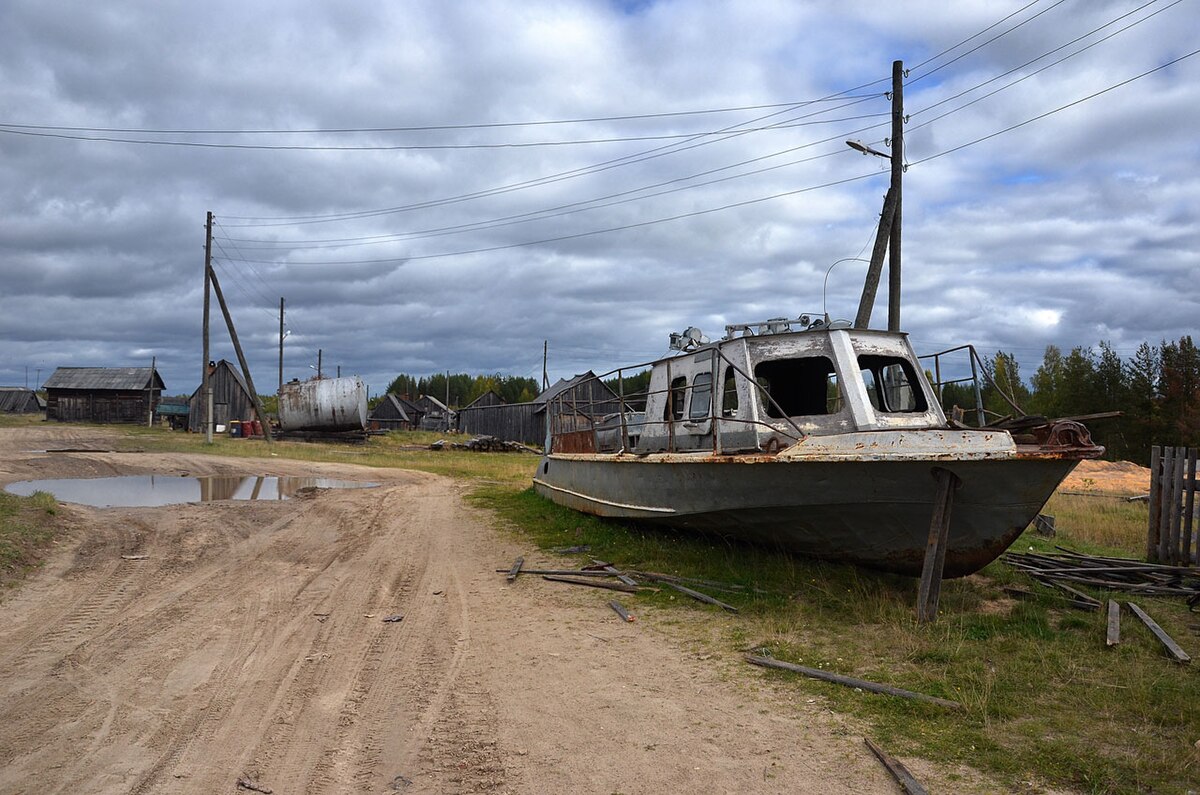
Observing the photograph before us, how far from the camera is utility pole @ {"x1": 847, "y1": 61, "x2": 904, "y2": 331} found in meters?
14.0

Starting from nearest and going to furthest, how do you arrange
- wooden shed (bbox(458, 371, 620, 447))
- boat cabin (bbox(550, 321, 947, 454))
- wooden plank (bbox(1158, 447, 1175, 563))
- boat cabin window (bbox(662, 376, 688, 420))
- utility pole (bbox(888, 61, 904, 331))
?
boat cabin (bbox(550, 321, 947, 454))
wooden plank (bbox(1158, 447, 1175, 563))
boat cabin window (bbox(662, 376, 688, 420))
utility pole (bbox(888, 61, 904, 331))
wooden shed (bbox(458, 371, 620, 447))

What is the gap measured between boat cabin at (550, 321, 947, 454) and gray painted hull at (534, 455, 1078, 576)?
45 centimetres

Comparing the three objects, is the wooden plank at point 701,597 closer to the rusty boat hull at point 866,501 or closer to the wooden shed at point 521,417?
the rusty boat hull at point 866,501

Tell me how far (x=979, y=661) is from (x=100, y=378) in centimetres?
5866

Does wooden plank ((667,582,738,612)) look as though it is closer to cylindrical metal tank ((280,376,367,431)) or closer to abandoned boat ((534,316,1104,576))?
abandoned boat ((534,316,1104,576))

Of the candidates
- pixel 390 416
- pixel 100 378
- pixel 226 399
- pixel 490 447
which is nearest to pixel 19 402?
pixel 100 378

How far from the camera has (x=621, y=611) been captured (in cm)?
730

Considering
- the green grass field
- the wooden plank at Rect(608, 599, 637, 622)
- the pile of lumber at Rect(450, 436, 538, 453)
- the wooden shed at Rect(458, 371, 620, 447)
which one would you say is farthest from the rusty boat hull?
the pile of lumber at Rect(450, 436, 538, 453)

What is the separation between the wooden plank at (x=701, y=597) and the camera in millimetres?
7359

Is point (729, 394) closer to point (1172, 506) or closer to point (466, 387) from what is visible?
point (1172, 506)

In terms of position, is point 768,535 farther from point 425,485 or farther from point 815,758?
point 425,485

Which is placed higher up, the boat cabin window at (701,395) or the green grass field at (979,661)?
the boat cabin window at (701,395)

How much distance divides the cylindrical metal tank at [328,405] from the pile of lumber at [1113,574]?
3296 cm

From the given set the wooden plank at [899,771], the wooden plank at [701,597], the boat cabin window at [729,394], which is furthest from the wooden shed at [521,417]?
the wooden plank at [899,771]
